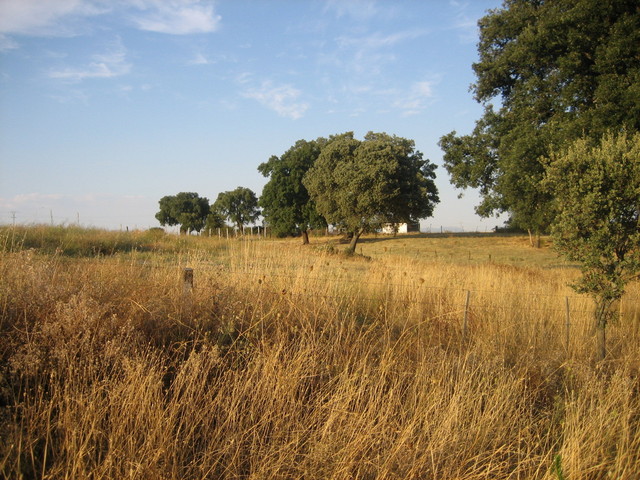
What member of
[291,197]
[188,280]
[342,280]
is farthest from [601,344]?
[291,197]

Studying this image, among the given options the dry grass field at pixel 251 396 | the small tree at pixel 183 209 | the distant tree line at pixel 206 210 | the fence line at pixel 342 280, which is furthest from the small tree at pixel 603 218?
the small tree at pixel 183 209

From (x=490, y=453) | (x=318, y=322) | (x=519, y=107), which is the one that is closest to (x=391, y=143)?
(x=519, y=107)

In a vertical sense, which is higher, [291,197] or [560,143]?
[291,197]

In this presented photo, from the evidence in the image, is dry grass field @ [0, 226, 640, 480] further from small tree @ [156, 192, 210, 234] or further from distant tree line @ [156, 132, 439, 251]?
small tree @ [156, 192, 210, 234]

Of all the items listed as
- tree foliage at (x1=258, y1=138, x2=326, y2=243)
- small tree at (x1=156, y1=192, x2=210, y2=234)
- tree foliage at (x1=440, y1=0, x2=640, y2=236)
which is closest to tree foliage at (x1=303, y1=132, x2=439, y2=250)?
tree foliage at (x1=440, y1=0, x2=640, y2=236)

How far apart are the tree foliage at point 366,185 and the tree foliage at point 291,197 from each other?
14566 mm

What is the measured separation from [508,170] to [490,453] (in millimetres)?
13198

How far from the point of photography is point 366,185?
88.0 feet

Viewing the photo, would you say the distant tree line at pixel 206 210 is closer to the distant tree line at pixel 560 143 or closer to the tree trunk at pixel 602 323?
the distant tree line at pixel 560 143

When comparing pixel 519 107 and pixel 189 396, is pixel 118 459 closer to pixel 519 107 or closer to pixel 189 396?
pixel 189 396

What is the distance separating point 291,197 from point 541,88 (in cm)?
3205

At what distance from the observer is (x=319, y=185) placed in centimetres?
3012

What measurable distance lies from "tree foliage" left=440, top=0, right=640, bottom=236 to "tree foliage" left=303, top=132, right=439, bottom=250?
7267mm

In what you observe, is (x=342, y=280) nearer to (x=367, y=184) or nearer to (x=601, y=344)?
(x=601, y=344)
